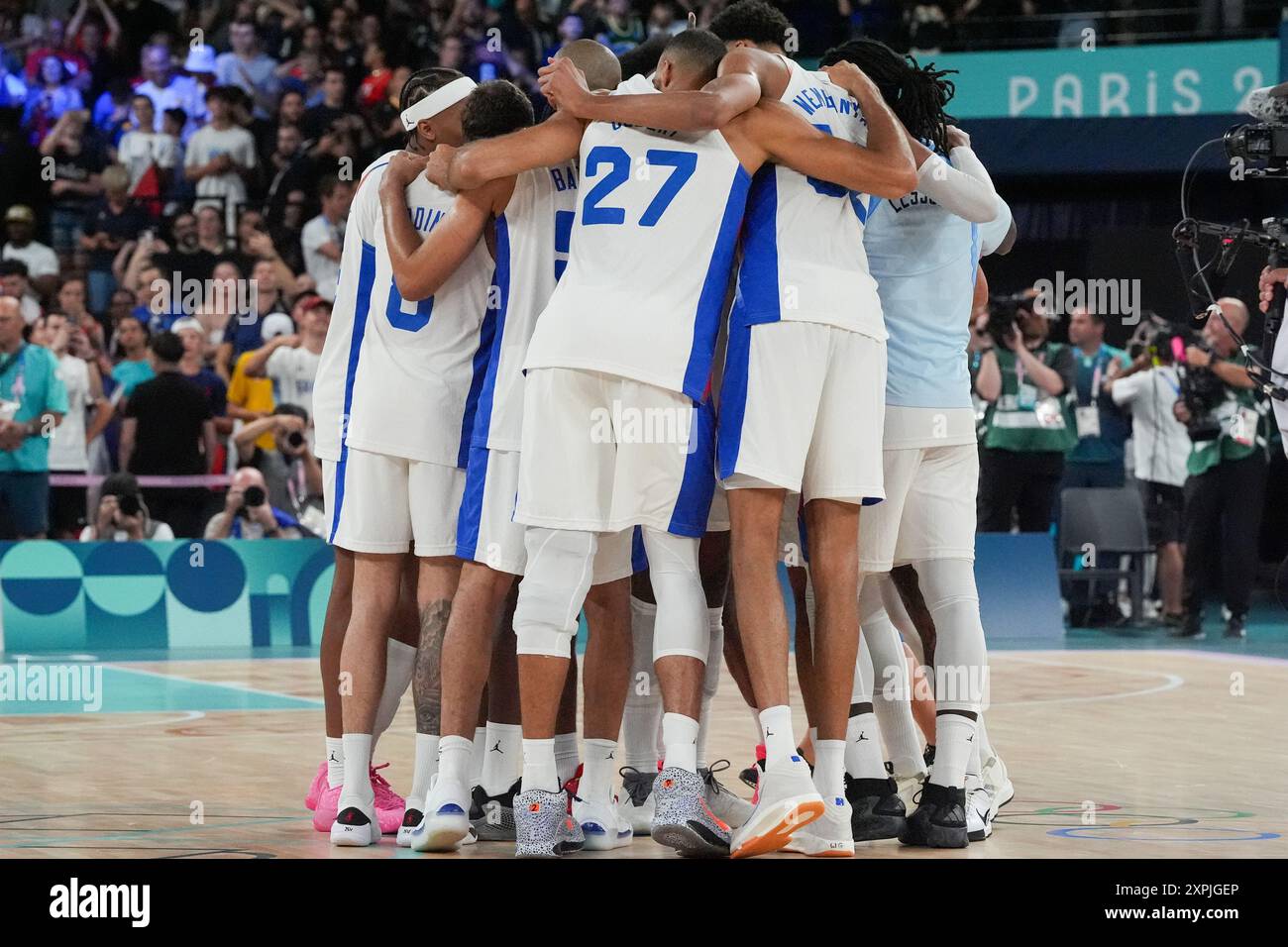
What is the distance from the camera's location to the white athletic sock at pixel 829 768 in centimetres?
493

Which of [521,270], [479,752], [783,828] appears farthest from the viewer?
[479,752]

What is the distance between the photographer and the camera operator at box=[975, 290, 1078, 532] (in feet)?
41.6

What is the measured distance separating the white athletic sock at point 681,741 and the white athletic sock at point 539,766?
1.09 ft

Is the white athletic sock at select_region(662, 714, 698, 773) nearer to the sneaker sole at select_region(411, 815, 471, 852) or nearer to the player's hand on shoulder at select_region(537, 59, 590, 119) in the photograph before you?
the sneaker sole at select_region(411, 815, 471, 852)

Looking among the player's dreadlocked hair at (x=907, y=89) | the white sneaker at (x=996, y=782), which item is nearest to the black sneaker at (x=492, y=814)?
the white sneaker at (x=996, y=782)

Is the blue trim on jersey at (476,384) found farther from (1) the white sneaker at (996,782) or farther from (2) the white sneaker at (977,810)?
(1) the white sneaker at (996,782)

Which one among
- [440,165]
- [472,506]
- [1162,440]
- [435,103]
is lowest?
[472,506]

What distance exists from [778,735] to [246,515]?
8.36 metres

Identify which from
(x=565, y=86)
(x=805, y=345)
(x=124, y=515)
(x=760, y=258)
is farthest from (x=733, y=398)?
(x=124, y=515)

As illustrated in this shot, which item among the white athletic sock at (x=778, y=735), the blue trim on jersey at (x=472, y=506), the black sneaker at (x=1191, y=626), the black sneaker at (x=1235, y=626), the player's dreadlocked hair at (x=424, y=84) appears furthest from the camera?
the black sneaker at (x=1235, y=626)

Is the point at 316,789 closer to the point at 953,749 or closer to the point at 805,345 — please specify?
the point at 953,749

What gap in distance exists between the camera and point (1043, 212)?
668 inches

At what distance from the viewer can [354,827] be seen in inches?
202

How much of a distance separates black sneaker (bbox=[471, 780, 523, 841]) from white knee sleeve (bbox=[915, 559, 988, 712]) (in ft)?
4.40
